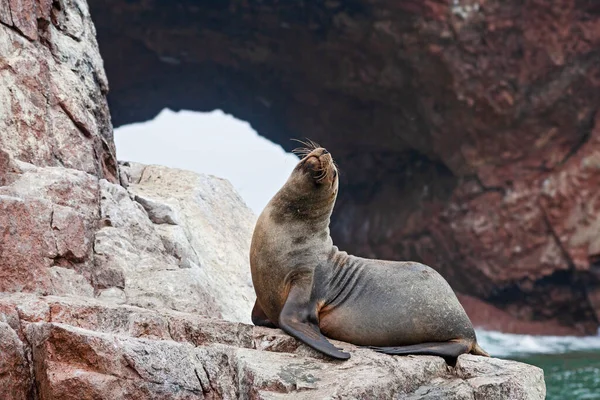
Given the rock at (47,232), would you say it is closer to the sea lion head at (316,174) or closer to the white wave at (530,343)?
the sea lion head at (316,174)

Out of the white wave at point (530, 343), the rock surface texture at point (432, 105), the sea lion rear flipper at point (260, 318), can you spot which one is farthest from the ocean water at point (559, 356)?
the sea lion rear flipper at point (260, 318)

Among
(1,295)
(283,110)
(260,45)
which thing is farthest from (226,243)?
(283,110)

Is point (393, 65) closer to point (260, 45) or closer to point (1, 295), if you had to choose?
point (260, 45)

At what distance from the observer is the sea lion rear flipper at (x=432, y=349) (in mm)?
4566

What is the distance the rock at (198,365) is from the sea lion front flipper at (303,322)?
48mm

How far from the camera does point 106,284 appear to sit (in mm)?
4984

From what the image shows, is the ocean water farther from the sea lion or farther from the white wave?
the sea lion

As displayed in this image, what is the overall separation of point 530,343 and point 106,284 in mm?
13305

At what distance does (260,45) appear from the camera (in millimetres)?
18750

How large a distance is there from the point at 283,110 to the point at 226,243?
1357 centimetres

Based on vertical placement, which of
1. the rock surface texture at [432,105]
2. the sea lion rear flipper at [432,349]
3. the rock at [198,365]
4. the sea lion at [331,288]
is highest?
the rock surface texture at [432,105]

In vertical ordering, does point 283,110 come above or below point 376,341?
above

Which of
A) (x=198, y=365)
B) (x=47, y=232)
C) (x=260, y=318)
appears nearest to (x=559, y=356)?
(x=260, y=318)

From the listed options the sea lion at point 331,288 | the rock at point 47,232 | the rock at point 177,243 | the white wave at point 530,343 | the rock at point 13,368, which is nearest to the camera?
the rock at point 13,368
